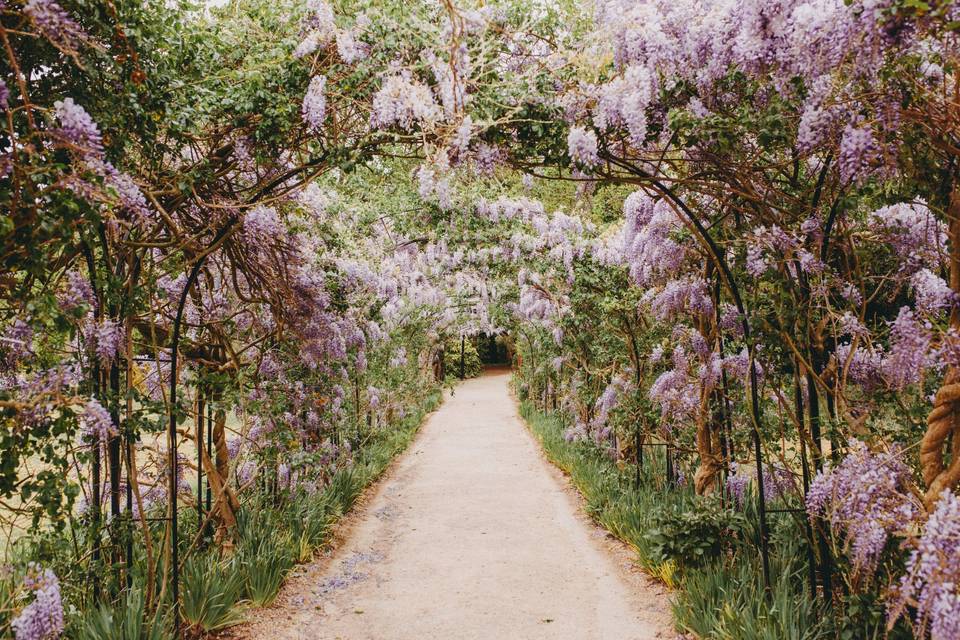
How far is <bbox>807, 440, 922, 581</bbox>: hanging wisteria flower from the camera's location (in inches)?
90.9

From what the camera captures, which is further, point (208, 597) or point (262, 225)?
point (262, 225)

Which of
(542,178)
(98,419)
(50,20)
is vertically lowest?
(98,419)

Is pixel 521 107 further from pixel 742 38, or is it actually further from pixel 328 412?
pixel 328 412

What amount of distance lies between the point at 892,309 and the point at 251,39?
4422 mm

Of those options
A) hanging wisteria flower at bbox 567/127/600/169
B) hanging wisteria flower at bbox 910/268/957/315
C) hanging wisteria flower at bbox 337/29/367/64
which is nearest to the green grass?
hanging wisteria flower at bbox 910/268/957/315

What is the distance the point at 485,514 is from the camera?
6.16 meters

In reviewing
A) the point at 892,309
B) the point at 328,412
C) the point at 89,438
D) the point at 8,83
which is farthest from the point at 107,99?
the point at 892,309

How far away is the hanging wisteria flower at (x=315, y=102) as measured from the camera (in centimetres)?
312

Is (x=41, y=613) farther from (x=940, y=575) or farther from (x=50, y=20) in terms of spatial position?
(x=940, y=575)

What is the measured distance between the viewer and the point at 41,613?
215 cm

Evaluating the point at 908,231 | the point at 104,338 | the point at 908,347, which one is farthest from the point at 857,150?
the point at 104,338

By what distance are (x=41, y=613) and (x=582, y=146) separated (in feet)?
10.0

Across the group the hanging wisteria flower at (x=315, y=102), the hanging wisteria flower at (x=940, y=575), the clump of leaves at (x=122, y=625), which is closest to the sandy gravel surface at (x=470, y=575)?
the clump of leaves at (x=122, y=625)

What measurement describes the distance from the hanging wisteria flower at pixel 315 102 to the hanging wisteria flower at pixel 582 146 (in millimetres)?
1310
